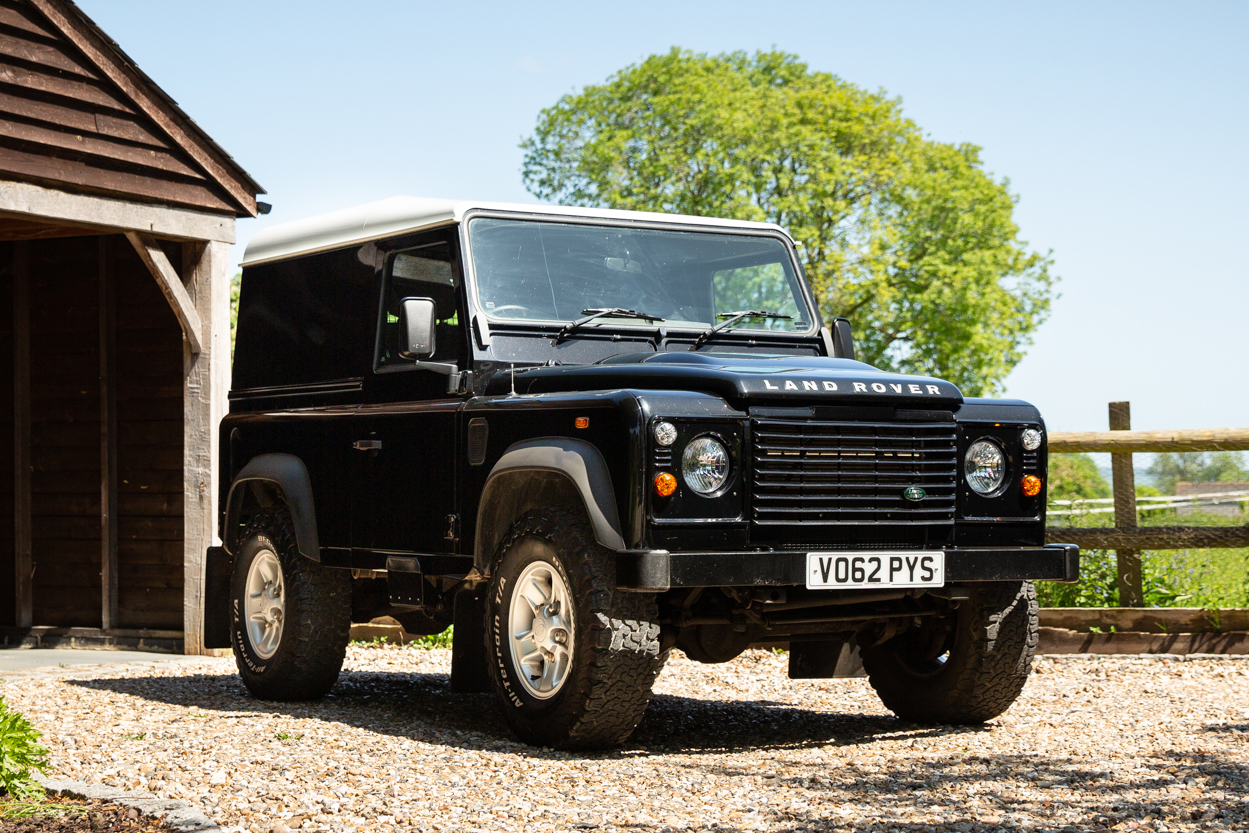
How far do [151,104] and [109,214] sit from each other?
2.77 feet

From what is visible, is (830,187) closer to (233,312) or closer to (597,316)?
(233,312)

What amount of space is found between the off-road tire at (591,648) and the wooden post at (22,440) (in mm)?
7586

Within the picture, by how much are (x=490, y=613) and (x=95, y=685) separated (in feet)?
12.2

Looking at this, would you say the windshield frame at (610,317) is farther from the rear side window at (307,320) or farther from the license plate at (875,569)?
the license plate at (875,569)

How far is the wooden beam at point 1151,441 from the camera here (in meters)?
9.41

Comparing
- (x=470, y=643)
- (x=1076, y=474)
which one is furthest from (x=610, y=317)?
(x=1076, y=474)

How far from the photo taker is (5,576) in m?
12.3

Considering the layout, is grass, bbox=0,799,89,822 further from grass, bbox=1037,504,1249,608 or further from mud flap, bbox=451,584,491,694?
grass, bbox=1037,504,1249,608

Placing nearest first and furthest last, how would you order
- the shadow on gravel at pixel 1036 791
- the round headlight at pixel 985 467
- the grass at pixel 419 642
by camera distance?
the shadow on gravel at pixel 1036 791
the round headlight at pixel 985 467
the grass at pixel 419 642

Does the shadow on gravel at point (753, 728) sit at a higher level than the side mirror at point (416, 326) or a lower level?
lower

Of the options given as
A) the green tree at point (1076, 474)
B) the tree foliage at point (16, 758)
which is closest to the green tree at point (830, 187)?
the green tree at point (1076, 474)

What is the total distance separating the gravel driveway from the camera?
462 cm

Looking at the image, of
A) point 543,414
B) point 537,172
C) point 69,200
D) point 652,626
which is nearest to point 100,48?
point 69,200

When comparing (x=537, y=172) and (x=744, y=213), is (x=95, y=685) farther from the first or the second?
(x=537, y=172)
